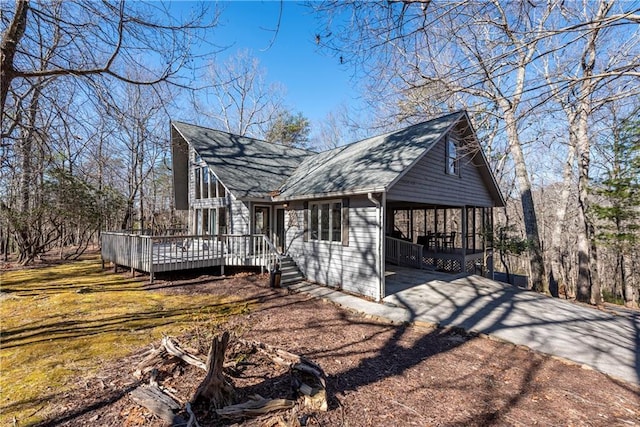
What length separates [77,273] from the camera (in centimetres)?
1081

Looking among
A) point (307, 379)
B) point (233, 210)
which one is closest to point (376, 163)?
point (233, 210)

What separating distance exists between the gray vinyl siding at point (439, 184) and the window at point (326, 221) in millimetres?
1783

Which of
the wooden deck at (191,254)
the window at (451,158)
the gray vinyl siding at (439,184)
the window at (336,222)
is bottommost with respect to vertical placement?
the wooden deck at (191,254)

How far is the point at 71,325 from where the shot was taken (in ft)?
18.4

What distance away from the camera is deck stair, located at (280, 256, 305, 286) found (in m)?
9.43

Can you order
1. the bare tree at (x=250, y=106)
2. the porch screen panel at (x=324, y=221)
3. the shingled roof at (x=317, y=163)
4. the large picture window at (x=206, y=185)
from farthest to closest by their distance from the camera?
the bare tree at (x=250, y=106)
the large picture window at (x=206, y=185)
the porch screen panel at (x=324, y=221)
the shingled roof at (x=317, y=163)

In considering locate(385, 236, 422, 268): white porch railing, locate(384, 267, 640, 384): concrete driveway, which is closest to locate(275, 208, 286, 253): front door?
locate(385, 236, 422, 268): white porch railing

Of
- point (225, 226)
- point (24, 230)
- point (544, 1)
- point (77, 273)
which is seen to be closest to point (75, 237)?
point (24, 230)

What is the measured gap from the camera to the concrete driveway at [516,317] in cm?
484

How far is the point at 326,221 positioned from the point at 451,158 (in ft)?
16.8

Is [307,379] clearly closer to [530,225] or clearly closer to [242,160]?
[242,160]

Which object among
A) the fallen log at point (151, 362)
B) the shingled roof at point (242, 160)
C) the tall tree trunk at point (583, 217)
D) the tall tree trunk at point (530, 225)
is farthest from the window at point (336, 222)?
the tall tree trunk at point (583, 217)

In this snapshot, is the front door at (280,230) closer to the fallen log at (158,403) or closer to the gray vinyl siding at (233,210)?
the gray vinyl siding at (233,210)

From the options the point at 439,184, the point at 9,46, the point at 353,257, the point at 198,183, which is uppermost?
the point at 9,46
